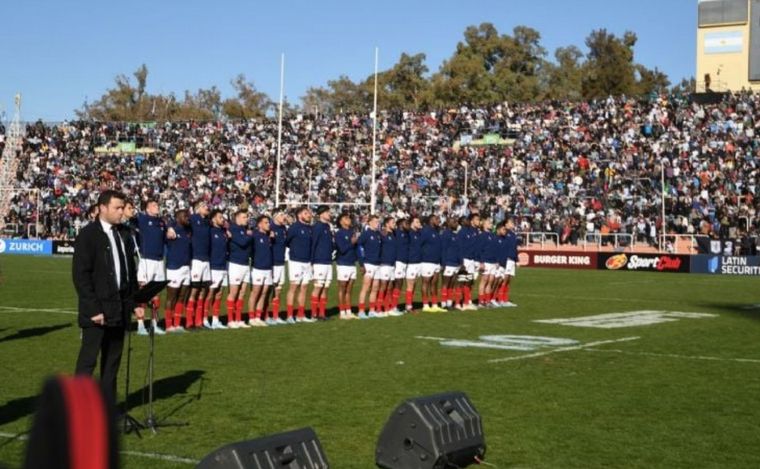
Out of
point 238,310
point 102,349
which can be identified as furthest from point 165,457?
point 238,310

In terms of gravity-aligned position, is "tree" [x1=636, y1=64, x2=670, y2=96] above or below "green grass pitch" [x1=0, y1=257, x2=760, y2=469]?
above

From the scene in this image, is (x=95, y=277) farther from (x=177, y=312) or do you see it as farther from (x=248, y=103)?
(x=248, y=103)

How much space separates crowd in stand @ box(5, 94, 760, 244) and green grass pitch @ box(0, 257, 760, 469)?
2208cm

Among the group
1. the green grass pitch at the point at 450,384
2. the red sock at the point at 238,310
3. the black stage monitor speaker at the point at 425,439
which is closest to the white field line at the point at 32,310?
the green grass pitch at the point at 450,384

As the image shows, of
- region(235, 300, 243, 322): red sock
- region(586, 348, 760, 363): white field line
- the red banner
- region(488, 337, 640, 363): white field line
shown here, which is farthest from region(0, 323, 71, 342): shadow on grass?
the red banner

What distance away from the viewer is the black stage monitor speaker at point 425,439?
6930 mm

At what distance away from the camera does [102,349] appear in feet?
27.1

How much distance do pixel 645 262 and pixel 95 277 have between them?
32.9 m

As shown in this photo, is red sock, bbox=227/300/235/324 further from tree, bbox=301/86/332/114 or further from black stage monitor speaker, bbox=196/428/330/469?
tree, bbox=301/86/332/114

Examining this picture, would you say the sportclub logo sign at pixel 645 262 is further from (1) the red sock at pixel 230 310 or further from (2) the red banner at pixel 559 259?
(1) the red sock at pixel 230 310

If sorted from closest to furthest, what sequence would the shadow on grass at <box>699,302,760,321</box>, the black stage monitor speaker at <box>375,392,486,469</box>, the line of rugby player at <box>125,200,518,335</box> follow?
the black stage monitor speaker at <box>375,392,486,469</box>, the line of rugby player at <box>125,200,518,335</box>, the shadow on grass at <box>699,302,760,321</box>

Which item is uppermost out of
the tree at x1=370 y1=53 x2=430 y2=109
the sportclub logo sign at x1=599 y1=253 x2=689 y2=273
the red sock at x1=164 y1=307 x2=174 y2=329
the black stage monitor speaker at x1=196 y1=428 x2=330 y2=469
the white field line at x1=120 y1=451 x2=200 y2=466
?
the tree at x1=370 y1=53 x2=430 y2=109

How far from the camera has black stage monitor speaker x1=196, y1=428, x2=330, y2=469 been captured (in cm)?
542

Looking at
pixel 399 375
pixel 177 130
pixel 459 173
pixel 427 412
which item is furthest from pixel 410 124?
pixel 427 412
